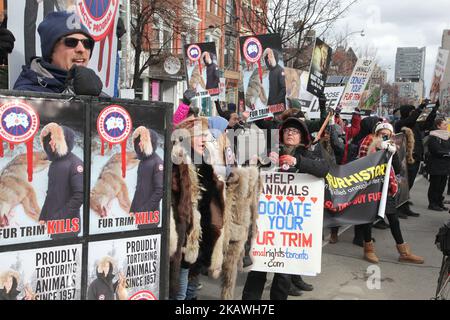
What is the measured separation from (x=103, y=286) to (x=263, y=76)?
495 centimetres

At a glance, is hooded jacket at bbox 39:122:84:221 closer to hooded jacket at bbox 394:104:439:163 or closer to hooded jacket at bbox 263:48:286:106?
hooded jacket at bbox 263:48:286:106

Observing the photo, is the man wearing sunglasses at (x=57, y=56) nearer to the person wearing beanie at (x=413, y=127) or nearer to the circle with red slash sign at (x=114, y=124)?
the circle with red slash sign at (x=114, y=124)

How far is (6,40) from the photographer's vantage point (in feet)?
10.8

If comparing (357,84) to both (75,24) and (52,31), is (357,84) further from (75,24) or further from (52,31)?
(52,31)

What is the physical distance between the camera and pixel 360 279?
5586 millimetres

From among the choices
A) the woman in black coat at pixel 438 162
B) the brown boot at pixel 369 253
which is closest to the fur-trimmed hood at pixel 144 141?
the brown boot at pixel 369 253

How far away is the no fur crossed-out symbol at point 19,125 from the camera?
2.22 meters

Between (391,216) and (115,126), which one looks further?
(391,216)

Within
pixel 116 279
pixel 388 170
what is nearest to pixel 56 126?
pixel 116 279

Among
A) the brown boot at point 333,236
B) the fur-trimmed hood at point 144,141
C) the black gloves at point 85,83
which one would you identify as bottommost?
the brown boot at point 333,236

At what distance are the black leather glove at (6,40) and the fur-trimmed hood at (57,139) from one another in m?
1.27

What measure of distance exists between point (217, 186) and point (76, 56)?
138cm

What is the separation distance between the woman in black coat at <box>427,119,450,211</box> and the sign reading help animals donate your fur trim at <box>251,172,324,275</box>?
6.30 m

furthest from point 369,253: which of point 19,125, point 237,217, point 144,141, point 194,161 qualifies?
point 19,125
